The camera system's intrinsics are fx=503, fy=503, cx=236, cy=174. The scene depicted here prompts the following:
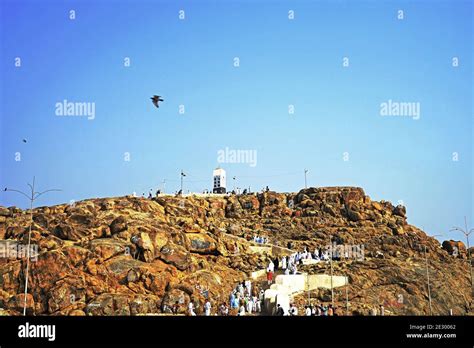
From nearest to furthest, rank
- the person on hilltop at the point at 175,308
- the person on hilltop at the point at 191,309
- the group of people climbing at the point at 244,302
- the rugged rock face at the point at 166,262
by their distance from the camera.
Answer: the group of people climbing at the point at 244,302, the person on hilltop at the point at 191,309, the person on hilltop at the point at 175,308, the rugged rock face at the point at 166,262

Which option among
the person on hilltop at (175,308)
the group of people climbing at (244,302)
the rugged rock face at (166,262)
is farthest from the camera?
the rugged rock face at (166,262)

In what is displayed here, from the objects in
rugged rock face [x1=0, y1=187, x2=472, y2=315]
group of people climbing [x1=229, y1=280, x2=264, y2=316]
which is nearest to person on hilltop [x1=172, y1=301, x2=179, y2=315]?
rugged rock face [x1=0, y1=187, x2=472, y2=315]

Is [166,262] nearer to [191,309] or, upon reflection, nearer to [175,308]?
[175,308]

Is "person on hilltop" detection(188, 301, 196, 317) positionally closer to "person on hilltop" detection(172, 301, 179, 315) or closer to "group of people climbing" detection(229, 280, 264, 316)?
"person on hilltop" detection(172, 301, 179, 315)

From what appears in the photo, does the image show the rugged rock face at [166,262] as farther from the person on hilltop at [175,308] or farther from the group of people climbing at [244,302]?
the group of people climbing at [244,302]

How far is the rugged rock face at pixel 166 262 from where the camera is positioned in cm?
3189

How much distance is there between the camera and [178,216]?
160 feet

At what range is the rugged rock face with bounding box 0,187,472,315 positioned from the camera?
31.9 m

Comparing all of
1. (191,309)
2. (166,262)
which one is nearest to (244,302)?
(191,309)

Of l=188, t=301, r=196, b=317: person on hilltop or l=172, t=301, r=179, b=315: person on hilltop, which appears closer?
l=188, t=301, r=196, b=317: person on hilltop

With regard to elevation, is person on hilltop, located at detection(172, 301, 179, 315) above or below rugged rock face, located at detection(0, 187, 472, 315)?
below

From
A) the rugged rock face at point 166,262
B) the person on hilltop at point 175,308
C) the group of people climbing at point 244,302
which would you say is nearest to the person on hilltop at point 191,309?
the rugged rock face at point 166,262
